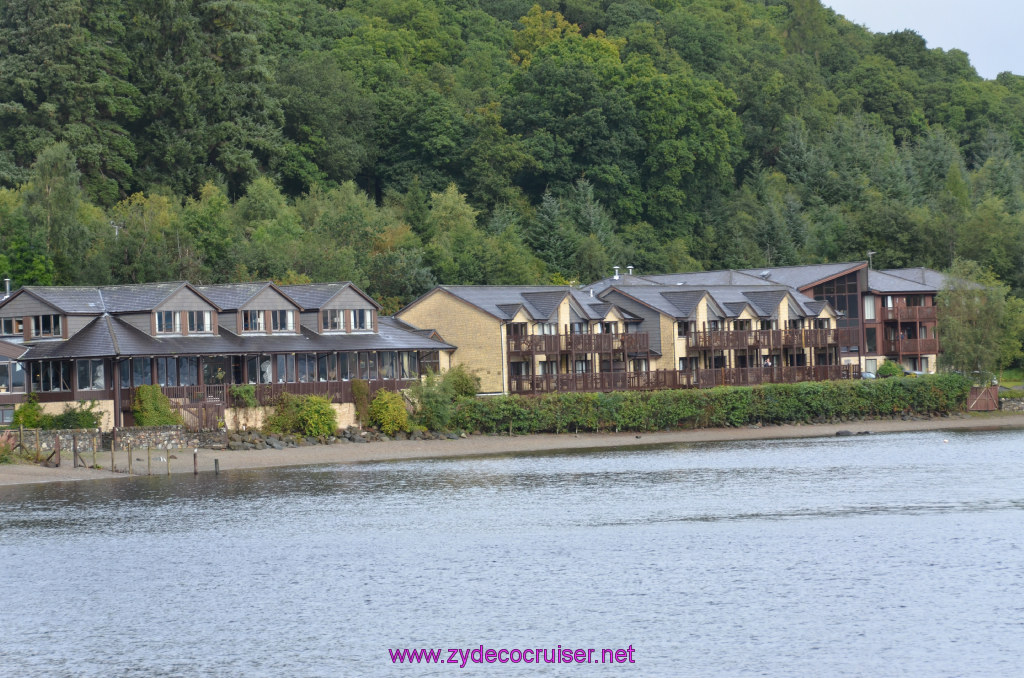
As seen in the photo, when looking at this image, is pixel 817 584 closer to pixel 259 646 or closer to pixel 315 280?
pixel 259 646

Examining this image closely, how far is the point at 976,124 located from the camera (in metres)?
A: 160

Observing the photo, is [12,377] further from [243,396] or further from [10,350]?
[243,396]

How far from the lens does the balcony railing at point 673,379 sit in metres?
79.9

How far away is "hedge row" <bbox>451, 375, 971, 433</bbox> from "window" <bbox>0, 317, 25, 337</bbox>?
2276 cm

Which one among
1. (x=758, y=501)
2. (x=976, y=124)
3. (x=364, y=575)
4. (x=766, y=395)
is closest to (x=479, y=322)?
(x=766, y=395)

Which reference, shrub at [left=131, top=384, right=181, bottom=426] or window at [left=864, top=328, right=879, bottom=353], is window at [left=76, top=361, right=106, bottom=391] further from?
window at [left=864, top=328, right=879, bottom=353]

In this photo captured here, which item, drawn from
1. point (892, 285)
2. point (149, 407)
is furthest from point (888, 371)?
point (149, 407)

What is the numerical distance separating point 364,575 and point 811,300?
62908 millimetres

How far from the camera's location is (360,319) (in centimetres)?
7538

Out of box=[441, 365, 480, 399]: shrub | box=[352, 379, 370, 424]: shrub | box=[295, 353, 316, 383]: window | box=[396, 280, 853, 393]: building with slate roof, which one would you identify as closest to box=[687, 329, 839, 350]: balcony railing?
box=[396, 280, 853, 393]: building with slate roof

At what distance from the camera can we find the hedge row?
73.6 meters

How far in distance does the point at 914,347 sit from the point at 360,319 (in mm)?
44330

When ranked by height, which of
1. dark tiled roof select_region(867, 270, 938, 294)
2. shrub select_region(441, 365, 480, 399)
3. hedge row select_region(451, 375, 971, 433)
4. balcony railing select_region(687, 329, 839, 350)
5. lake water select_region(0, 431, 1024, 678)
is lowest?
lake water select_region(0, 431, 1024, 678)

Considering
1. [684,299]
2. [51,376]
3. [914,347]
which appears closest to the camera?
[51,376]
